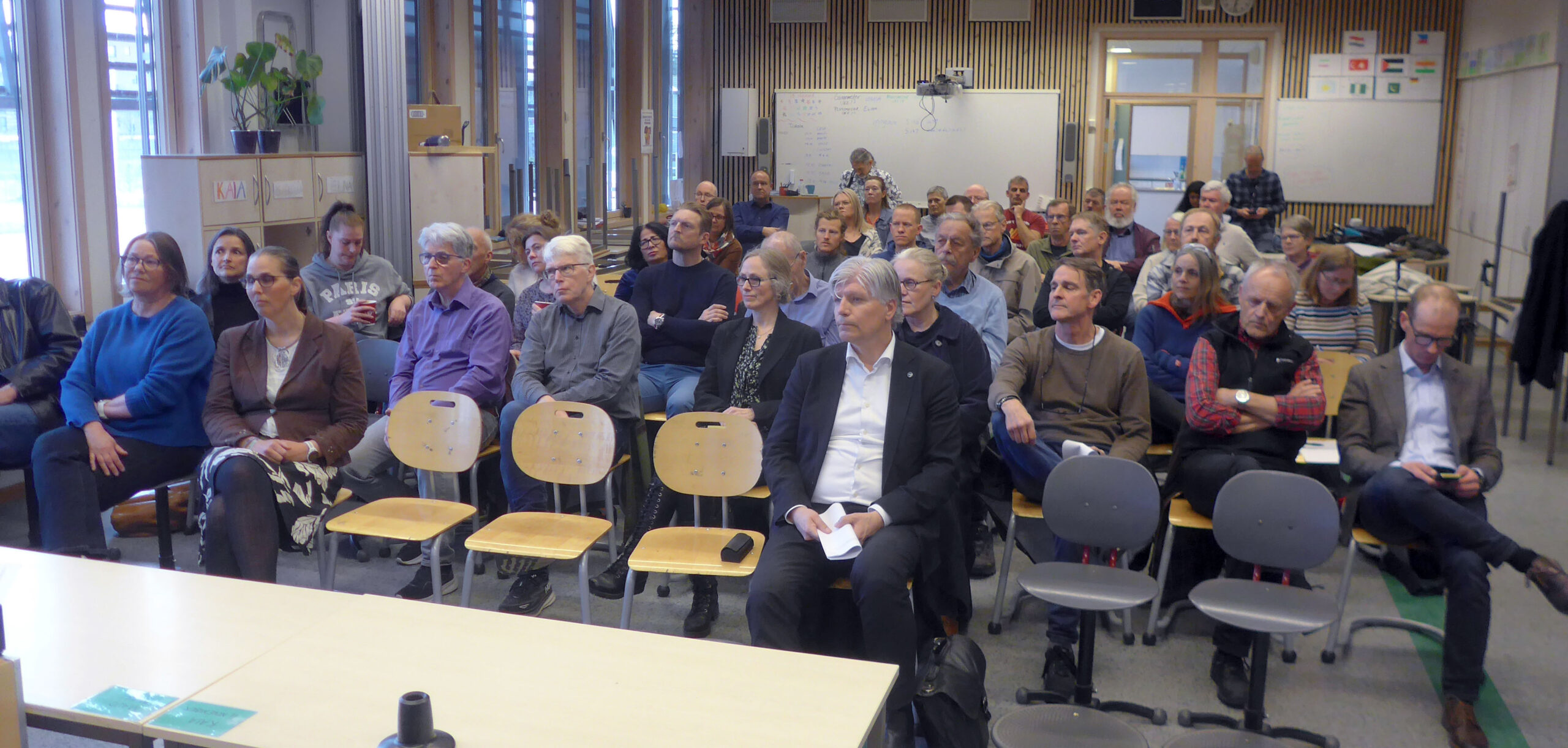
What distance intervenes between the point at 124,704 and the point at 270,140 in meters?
4.61

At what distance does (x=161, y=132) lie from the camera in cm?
574

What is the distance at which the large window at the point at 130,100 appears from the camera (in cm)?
545

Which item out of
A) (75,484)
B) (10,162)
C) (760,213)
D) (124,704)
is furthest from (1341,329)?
(10,162)

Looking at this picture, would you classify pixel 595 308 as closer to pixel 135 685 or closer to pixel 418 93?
pixel 135 685

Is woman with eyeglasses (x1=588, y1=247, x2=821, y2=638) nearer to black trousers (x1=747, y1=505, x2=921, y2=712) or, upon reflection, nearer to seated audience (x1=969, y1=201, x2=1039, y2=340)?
black trousers (x1=747, y1=505, x2=921, y2=712)

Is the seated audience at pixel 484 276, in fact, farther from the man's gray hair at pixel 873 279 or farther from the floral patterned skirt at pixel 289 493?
the man's gray hair at pixel 873 279

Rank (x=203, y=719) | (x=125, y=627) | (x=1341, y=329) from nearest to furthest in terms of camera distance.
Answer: (x=203, y=719) → (x=125, y=627) → (x=1341, y=329)

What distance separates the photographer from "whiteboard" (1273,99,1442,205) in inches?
459

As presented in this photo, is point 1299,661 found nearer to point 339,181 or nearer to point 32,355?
point 32,355

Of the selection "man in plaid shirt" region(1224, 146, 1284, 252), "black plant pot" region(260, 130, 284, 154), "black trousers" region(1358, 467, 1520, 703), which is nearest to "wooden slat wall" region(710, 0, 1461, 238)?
"man in plaid shirt" region(1224, 146, 1284, 252)

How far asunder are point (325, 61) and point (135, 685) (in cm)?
551

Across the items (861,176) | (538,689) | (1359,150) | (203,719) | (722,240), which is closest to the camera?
(203,719)

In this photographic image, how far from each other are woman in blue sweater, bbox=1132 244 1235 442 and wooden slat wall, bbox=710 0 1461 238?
8105 millimetres

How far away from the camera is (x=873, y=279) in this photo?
3.43m
